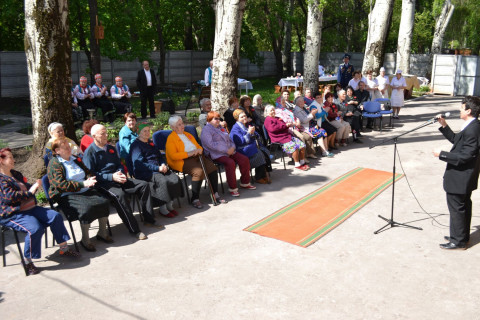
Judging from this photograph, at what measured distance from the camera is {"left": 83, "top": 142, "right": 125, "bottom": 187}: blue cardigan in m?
6.42

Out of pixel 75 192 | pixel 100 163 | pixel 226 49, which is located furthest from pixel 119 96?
pixel 75 192

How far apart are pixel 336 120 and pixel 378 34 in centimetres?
716

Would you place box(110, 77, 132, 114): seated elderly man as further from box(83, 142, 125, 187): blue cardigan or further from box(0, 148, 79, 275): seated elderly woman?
box(0, 148, 79, 275): seated elderly woman

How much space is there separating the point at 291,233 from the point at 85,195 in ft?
9.12

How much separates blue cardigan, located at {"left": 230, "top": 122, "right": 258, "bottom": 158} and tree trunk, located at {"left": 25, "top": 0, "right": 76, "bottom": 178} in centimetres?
301

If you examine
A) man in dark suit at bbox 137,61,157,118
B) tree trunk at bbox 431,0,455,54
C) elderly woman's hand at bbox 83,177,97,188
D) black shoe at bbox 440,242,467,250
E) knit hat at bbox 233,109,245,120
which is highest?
tree trunk at bbox 431,0,455,54

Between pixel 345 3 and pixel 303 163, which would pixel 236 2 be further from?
pixel 345 3

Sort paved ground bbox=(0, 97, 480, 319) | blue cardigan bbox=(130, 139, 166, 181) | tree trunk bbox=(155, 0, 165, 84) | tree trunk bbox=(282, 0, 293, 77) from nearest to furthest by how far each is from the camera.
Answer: paved ground bbox=(0, 97, 480, 319) < blue cardigan bbox=(130, 139, 166, 181) < tree trunk bbox=(155, 0, 165, 84) < tree trunk bbox=(282, 0, 293, 77)

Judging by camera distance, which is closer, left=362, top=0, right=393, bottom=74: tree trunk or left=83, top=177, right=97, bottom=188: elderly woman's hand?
left=83, top=177, right=97, bottom=188: elderly woman's hand

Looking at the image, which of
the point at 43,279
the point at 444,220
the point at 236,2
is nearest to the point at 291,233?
the point at 444,220

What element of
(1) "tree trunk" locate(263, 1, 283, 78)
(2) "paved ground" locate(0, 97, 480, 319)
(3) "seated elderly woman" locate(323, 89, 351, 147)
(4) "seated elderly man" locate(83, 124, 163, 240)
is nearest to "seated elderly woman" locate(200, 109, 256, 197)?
(2) "paved ground" locate(0, 97, 480, 319)

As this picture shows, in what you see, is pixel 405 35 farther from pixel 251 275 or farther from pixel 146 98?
pixel 251 275

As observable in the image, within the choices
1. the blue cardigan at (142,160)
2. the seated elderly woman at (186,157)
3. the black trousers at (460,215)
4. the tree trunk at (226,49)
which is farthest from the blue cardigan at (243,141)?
the black trousers at (460,215)

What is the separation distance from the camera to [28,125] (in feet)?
41.5
